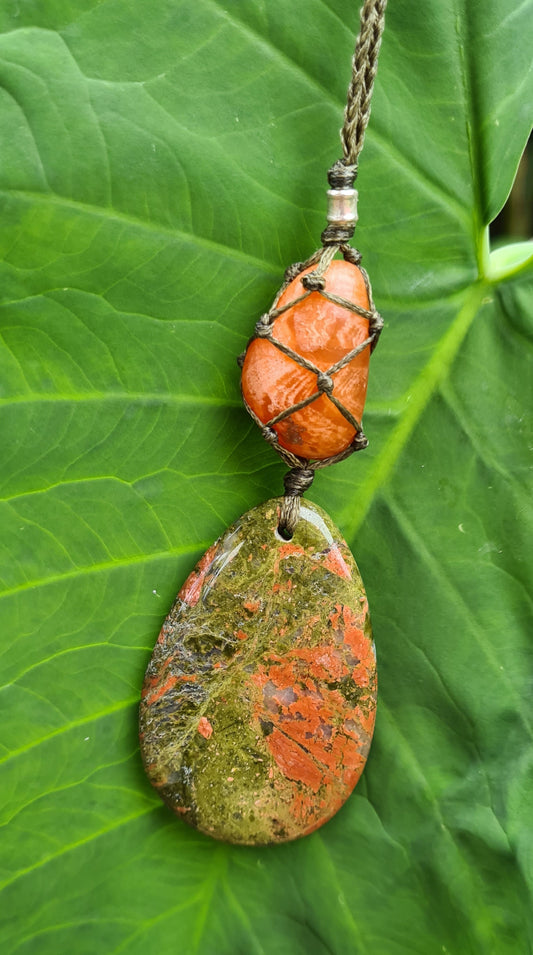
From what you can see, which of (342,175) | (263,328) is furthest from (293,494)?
(342,175)

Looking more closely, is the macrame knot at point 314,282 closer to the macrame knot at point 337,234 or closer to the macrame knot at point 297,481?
the macrame knot at point 337,234

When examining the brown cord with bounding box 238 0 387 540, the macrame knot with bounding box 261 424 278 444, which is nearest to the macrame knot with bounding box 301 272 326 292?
the brown cord with bounding box 238 0 387 540

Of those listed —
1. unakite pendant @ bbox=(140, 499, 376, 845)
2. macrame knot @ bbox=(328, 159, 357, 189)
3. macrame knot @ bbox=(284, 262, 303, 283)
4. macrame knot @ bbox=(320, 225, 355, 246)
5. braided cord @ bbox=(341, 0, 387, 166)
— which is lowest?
unakite pendant @ bbox=(140, 499, 376, 845)

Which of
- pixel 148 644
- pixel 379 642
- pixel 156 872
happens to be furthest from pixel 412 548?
pixel 156 872

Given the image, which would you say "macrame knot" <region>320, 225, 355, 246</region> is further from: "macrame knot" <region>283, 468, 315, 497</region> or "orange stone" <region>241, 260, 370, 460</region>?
"macrame knot" <region>283, 468, 315, 497</region>

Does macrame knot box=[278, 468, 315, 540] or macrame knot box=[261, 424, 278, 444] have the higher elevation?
macrame knot box=[261, 424, 278, 444]

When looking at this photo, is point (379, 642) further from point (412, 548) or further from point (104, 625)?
point (104, 625)

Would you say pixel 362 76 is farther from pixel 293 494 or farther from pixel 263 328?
pixel 293 494
